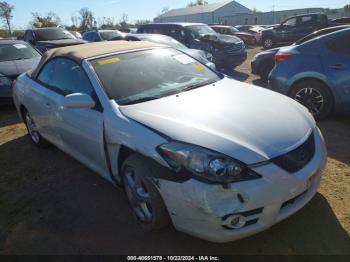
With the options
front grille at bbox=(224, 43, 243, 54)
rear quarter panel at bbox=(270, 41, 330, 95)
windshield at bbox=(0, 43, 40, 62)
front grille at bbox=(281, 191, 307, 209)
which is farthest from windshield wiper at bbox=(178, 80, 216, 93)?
front grille at bbox=(224, 43, 243, 54)

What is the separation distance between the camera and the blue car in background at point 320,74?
5074 millimetres

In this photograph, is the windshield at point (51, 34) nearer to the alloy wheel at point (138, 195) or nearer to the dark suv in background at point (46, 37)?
the dark suv in background at point (46, 37)

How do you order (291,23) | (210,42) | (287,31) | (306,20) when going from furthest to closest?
(287,31)
(291,23)
(306,20)
(210,42)

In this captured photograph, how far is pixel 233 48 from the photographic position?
10.9 m

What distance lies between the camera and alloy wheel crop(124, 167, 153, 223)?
115 inches

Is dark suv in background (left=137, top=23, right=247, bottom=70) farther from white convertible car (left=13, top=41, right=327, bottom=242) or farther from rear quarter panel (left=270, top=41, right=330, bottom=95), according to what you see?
white convertible car (left=13, top=41, right=327, bottom=242)

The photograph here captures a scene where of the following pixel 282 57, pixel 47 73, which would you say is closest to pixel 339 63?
pixel 282 57

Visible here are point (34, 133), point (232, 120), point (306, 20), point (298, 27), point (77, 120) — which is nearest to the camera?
point (232, 120)

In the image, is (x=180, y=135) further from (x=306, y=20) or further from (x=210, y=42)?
(x=306, y=20)

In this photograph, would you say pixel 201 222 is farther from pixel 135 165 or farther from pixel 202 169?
pixel 135 165

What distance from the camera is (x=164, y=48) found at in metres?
4.27

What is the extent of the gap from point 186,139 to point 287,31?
17.9 m

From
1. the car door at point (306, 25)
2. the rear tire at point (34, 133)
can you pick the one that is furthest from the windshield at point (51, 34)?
the car door at point (306, 25)

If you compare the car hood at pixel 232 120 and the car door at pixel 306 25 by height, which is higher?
the car hood at pixel 232 120
